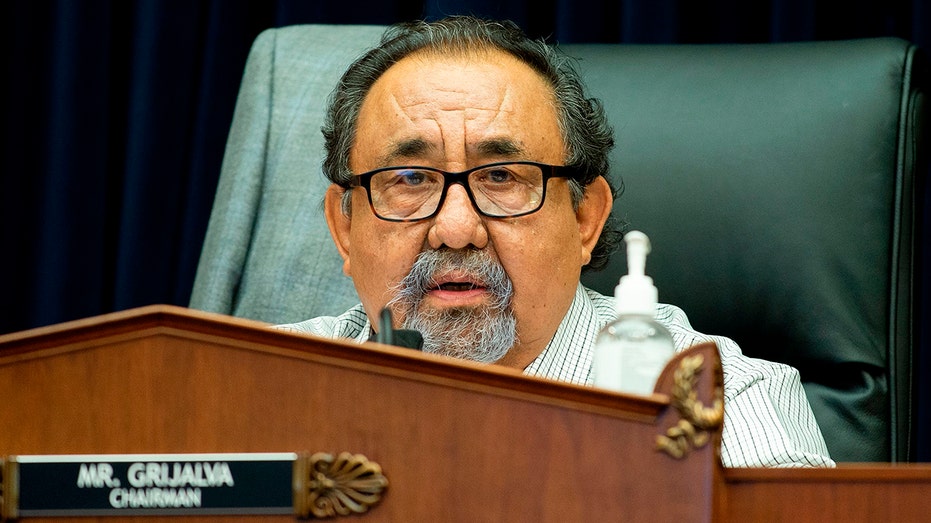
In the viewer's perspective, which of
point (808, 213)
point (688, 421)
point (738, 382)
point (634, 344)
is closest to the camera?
point (688, 421)

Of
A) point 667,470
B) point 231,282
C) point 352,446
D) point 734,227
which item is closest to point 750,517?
point 667,470

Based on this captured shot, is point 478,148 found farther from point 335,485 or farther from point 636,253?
point 335,485

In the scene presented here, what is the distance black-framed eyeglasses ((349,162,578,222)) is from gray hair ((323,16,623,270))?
0.07 m

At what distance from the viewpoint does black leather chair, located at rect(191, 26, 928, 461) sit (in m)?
1.36

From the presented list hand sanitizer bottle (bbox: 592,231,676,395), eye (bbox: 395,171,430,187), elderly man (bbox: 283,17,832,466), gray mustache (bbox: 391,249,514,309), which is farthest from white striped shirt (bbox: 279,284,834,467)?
hand sanitizer bottle (bbox: 592,231,676,395)

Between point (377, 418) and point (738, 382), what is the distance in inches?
28.1

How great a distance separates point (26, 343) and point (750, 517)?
39cm

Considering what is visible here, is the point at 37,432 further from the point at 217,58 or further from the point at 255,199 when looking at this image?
the point at 217,58

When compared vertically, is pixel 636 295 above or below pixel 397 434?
above

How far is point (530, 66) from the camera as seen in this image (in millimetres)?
1401

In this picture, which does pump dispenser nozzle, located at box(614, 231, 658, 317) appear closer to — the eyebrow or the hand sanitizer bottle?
the hand sanitizer bottle

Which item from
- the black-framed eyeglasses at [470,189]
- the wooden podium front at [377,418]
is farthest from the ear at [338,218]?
the wooden podium front at [377,418]

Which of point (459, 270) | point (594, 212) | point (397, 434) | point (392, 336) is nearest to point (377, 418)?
point (397, 434)

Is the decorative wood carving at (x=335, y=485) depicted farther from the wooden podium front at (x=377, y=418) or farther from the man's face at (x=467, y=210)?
the man's face at (x=467, y=210)
